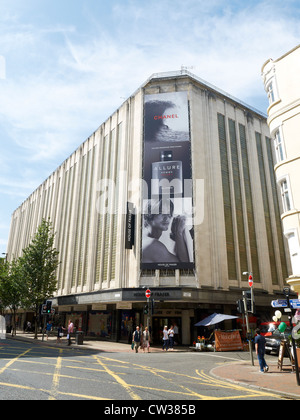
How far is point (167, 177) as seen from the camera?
3030 centimetres

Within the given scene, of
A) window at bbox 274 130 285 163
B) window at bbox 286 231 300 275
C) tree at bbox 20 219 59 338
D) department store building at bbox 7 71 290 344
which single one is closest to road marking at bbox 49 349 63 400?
department store building at bbox 7 71 290 344

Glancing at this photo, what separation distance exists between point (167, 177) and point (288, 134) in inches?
546

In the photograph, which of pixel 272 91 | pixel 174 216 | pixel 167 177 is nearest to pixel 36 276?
pixel 174 216

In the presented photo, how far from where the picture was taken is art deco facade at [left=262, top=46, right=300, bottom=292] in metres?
16.7

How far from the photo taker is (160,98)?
110 ft

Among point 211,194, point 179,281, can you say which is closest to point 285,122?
point 211,194

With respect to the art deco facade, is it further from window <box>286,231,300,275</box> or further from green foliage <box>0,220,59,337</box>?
green foliage <box>0,220,59,337</box>

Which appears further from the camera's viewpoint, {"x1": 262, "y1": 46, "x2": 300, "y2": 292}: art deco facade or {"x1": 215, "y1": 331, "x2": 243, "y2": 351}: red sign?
{"x1": 215, "y1": 331, "x2": 243, "y2": 351}: red sign

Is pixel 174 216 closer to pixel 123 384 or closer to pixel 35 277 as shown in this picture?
pixel 35 277

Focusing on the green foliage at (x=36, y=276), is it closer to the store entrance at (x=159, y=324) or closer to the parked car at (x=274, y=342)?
the store entrance at (x=159, y=324)

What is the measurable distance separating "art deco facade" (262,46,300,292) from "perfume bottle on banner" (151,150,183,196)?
11935 millimetres

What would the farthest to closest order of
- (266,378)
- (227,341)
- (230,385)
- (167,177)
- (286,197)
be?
1. (167,177)
2. (227,341)
3. (286,197)
4. (266,378)
5. (230,385)
